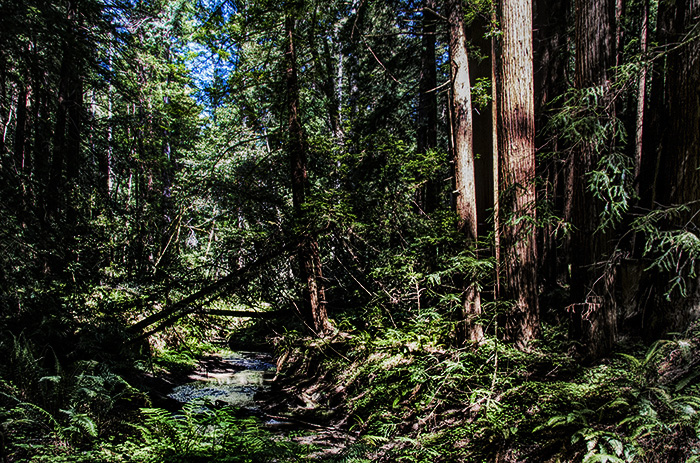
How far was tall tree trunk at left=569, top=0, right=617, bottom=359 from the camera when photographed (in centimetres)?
450

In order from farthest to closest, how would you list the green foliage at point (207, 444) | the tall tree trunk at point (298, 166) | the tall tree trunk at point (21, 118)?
1. the tall tree trunk at point (298, 166)
2. the tall tree trunk at point (21, 118)
3. the green foliage at point (207, 444)

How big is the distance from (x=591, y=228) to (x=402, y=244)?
10.6ft

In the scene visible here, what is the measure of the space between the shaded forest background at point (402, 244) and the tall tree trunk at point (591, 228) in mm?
25

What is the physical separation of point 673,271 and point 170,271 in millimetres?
7178

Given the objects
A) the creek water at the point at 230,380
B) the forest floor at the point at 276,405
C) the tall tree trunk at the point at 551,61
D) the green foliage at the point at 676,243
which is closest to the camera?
the green foliage at the point at 676,243

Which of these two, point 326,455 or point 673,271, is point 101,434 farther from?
point 673,271

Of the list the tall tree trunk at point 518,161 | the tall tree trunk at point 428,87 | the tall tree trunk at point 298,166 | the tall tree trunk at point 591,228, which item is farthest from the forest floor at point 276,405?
the tall tree trunk at point 428,87

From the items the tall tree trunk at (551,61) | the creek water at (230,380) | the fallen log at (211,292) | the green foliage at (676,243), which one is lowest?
the creek water at (230,380)

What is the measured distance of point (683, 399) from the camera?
307 cm

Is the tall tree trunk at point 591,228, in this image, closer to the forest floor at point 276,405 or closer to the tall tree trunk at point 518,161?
the tall tree trunk at point 518,161

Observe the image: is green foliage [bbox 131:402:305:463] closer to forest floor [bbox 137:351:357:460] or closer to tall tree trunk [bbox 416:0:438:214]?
forest floor [bbox 137:351:357:460]

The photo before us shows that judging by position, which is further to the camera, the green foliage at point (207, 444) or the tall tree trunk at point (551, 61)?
the tall tree trunk at point (551, 61)

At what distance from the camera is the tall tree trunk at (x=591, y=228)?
177 inches

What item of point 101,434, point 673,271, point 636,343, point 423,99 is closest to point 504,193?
point 673,271
